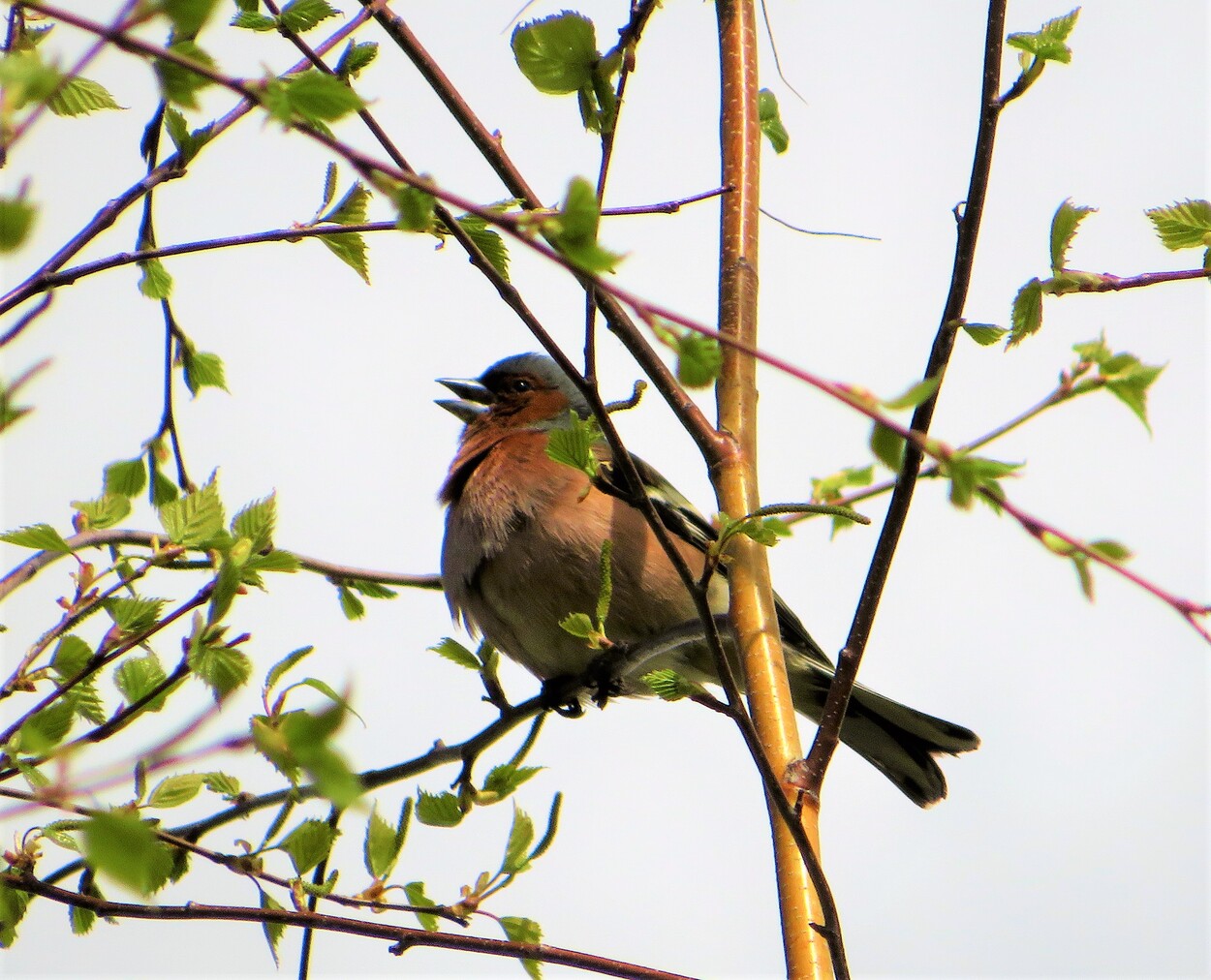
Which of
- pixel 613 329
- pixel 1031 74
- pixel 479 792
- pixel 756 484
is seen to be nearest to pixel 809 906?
pixel 479 792

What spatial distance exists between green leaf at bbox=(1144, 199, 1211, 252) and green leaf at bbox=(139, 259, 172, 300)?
2.63m

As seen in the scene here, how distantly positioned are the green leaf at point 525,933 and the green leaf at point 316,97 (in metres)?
1.80

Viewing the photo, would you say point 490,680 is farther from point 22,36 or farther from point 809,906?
point 22,36

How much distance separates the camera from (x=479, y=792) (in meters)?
3.05

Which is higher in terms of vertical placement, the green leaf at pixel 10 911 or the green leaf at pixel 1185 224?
the green leaf at pixel 1185 224

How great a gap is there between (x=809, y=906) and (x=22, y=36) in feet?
9.09

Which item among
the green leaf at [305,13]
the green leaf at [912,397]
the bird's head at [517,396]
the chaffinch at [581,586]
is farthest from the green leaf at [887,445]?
the bird's head at [517,396]

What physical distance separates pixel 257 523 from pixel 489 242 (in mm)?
953

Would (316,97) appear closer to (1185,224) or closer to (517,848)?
(517,848)

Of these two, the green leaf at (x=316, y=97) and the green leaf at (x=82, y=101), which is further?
the green leaf at (x=82, y=101)

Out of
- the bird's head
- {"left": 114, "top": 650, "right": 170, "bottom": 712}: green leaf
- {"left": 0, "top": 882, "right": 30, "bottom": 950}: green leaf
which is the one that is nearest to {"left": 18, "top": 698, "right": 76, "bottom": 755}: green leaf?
{"left": 114, "top": 650, "right": 170, "bottom": 712}: green leaf

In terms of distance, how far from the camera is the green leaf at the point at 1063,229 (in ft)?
9.14

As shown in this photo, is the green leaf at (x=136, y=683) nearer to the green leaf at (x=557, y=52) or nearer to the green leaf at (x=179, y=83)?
the green leaf at (x=179, y=83)

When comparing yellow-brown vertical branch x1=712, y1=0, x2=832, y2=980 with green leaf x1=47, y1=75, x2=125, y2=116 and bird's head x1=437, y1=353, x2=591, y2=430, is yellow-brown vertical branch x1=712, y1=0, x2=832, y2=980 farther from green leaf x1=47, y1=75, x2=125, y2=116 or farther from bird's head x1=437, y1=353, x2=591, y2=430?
bird's head x1=437, y1=353, x2=591, y2=430
